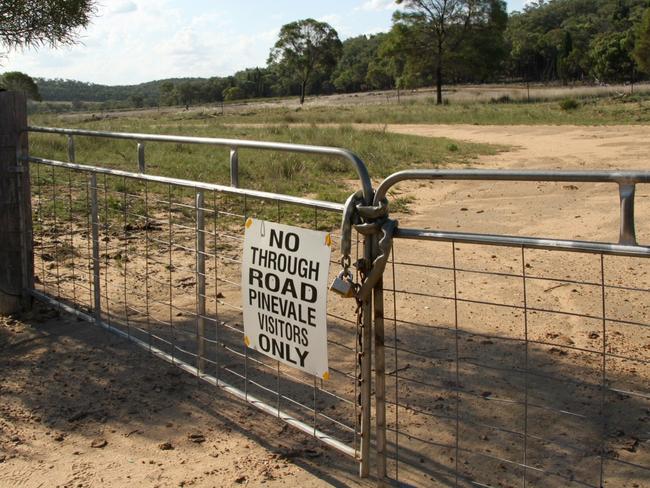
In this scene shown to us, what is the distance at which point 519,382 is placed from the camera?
451 cm

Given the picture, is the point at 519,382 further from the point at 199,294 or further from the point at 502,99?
the point at 502,99

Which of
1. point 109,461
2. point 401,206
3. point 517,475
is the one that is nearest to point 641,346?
point 517,475

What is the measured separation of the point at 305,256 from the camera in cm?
344

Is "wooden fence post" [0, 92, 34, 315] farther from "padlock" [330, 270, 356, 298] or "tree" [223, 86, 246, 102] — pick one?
"tree" [223, 86, 246, 102]

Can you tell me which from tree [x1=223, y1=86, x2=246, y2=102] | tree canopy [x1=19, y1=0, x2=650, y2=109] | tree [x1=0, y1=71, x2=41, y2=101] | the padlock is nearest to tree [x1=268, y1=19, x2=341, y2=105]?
tree canopy [x1=19, y1=0, x2=650, y2=109]

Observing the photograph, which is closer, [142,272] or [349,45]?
[142,272]

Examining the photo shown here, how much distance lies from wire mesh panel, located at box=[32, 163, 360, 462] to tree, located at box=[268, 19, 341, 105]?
8379 cm

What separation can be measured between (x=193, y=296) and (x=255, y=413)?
7.64 ft

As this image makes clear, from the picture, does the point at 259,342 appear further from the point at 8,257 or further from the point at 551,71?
the point at 551,71

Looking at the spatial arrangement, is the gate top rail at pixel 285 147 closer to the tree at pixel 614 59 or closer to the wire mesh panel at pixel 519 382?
the wire mesh panel at pixel 519 382

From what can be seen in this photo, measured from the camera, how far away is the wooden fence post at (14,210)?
5.98 meters

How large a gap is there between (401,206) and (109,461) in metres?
7.44

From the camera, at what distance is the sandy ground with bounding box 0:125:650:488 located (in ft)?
12.0

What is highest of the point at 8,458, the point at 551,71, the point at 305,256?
the point at 551,71
